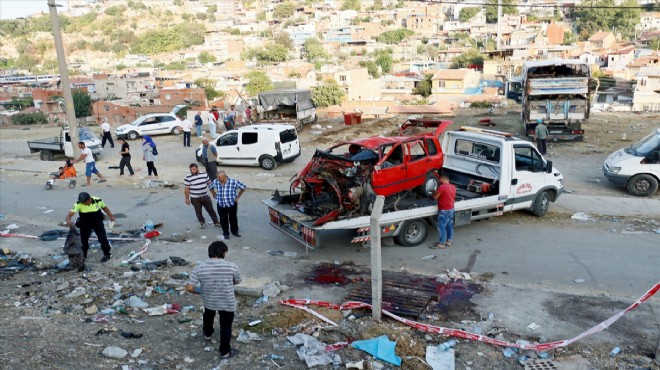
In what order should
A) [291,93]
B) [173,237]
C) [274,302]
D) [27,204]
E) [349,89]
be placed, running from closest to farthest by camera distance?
[274,302]
[173,237]
[27,204]
[291,93]
[349,89]

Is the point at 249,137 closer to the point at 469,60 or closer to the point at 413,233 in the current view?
the point at 413,233

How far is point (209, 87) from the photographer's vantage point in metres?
67.6

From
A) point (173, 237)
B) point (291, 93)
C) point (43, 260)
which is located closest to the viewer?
point (43, 260)

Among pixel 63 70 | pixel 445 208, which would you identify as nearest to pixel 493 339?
pixel 445 208

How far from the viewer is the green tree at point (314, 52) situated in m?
122

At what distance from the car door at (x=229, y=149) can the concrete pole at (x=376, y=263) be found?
11.8m

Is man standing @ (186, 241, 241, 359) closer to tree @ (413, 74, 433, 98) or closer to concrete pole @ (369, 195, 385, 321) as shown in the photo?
concrete pole @ (369, 195, 385, 321)

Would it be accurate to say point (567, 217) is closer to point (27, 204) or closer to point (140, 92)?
point (27, 204)

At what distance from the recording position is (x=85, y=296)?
24.6 feet

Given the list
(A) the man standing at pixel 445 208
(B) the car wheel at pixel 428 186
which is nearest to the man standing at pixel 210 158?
(B) the car wheel at pixel 428 186

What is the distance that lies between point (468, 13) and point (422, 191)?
177779 mm

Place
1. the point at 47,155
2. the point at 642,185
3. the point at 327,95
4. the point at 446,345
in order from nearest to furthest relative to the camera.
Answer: the point at 446,345, the point at 642,185, the point at 47,155, the point at 327,95

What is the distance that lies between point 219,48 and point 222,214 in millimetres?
139035

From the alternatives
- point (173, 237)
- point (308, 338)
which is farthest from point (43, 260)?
point (308, 338)
